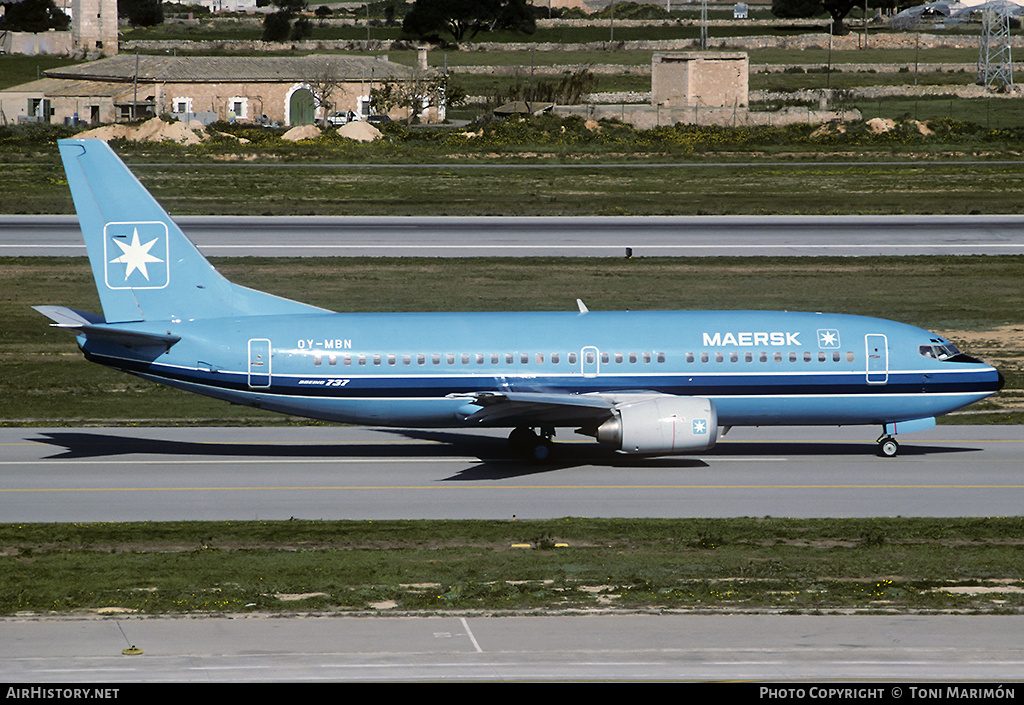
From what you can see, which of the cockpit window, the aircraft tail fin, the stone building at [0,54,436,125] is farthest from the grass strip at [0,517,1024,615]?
the stone building at [0,54,436,125]

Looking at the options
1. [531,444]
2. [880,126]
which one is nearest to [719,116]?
[880,126]

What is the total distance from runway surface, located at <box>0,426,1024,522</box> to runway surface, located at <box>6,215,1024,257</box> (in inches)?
1074

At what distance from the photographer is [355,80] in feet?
473

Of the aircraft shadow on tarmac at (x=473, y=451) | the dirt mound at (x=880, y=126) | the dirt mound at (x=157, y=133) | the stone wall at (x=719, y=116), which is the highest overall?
the stone wall at (x=719, y=116)

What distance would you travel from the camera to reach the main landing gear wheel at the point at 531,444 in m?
34.2

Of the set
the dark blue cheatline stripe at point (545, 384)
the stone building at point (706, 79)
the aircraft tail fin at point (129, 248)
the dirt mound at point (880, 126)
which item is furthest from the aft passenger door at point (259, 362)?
the stone building at point (706, 79)

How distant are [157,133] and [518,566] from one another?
3706 inches

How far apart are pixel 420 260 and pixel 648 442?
32400 mm

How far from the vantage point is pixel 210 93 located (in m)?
141

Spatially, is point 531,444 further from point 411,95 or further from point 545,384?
Result: point 411,95

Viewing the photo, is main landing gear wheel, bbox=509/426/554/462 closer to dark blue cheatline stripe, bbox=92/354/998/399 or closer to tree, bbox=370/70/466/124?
dark blue cheatline stripe, bbox=92/354/998/399

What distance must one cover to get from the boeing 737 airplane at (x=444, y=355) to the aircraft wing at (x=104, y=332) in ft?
0.18

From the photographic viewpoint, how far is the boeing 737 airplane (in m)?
32.6

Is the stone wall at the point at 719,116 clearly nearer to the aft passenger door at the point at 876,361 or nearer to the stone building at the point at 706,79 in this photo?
the stone building at the point at 706,79
